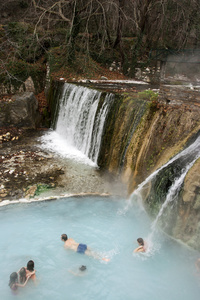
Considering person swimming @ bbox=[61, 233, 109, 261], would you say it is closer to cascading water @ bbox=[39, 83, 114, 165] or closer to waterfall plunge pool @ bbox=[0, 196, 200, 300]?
waterfall plunge pool @ bbox=[0, 196, 200, 300]

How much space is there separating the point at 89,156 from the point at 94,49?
10.0 meters

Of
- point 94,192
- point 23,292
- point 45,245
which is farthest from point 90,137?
point 23,292

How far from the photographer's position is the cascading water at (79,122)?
8133 mm

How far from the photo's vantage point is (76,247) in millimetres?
4582

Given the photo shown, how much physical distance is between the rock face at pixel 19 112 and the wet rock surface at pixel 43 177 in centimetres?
229

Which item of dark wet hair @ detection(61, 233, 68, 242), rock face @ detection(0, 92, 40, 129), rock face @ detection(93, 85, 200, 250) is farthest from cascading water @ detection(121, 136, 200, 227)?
rock face @ detection(0, 92, 40, 129)

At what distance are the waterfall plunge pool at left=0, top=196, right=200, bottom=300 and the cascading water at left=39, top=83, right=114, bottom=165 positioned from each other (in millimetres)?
2961

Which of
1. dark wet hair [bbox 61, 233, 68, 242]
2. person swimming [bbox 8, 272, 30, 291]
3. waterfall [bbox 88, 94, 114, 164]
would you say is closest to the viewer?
person swimming [bbox 8, 272, 30, 291]

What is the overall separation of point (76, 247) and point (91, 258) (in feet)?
1.24

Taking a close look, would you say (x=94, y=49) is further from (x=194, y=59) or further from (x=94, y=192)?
(x=94, y=192)

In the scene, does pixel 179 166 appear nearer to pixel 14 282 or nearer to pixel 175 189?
pixel 175 189

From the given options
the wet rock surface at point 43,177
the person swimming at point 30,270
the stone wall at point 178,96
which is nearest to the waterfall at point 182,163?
the stone wall at point 178,96

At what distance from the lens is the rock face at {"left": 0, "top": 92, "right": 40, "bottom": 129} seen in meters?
10.5

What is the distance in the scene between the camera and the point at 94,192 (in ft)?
21.0
